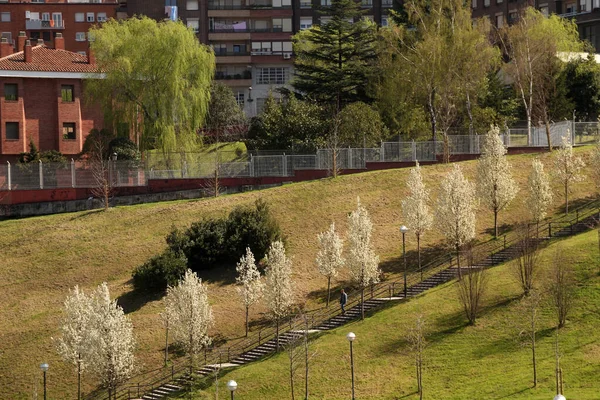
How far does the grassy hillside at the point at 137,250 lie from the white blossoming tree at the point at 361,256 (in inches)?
137

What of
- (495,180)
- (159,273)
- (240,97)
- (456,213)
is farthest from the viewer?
(240,97)

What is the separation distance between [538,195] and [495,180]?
9.29 feet

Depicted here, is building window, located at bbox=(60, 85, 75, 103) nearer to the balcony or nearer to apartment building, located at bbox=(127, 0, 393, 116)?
the balcony

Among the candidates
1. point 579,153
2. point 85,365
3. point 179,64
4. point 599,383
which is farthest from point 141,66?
point 599,383

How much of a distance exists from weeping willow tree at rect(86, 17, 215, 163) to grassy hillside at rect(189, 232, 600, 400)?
32.9m

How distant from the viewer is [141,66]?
8662 centimetres

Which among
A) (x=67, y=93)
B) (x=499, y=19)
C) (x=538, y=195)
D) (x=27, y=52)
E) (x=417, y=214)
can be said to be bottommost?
(x=417, y=214)

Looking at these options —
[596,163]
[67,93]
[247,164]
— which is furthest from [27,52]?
[596,163]

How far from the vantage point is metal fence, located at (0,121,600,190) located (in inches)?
3196

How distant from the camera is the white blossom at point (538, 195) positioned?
66.9m

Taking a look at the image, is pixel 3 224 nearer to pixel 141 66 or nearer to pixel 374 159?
pixel 141 66

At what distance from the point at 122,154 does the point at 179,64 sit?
848 cm

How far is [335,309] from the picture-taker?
202 ft

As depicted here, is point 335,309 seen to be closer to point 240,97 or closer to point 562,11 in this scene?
point 562,11
